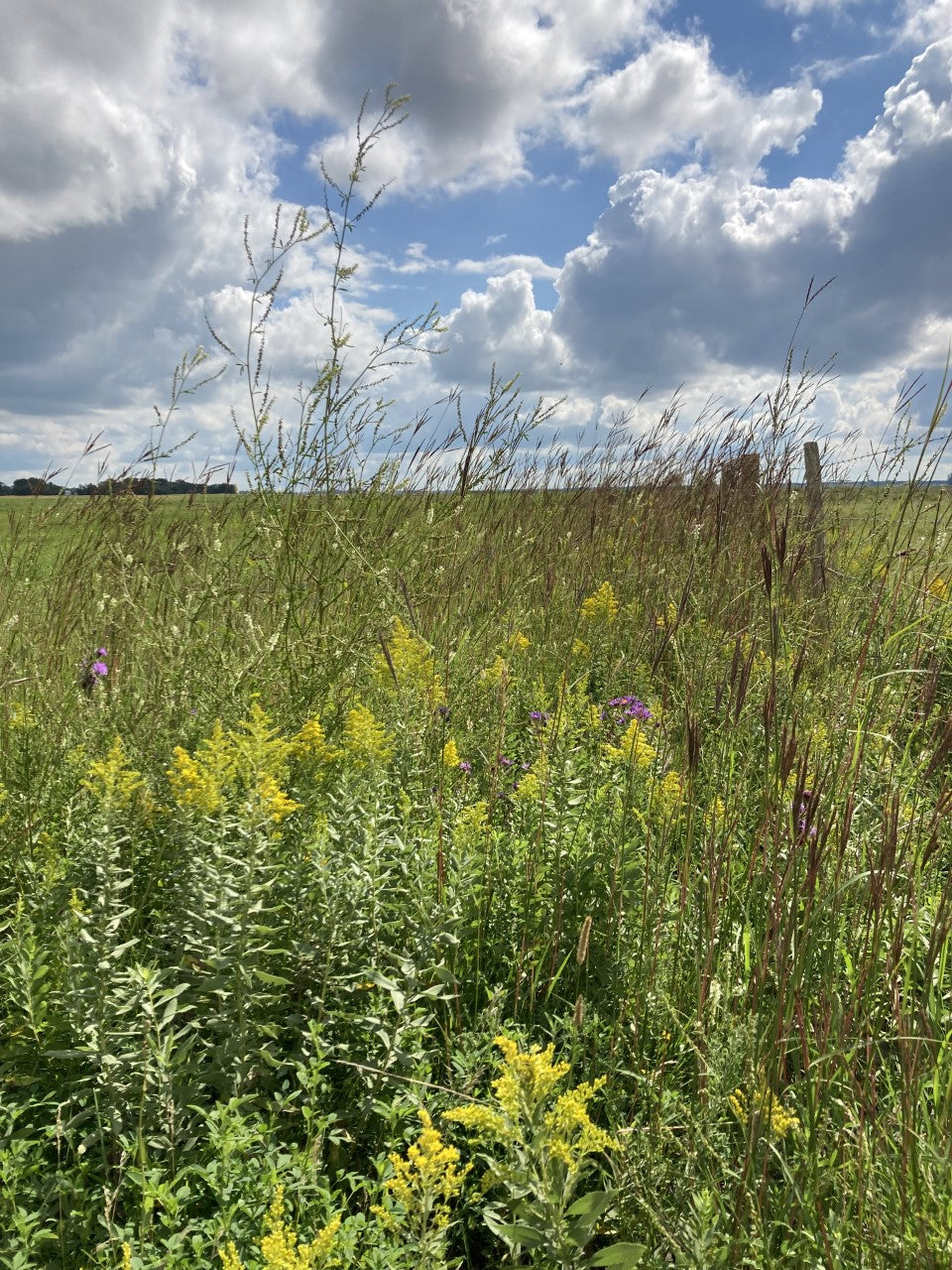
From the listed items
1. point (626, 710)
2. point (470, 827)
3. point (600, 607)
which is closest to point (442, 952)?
point (470, 827)

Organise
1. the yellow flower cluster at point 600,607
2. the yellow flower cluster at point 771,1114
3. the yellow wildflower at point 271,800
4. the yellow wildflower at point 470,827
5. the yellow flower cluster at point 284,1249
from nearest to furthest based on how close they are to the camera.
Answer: the yellow flower cluster at point 284,1249
the yellow flower cluster at point 771,1114
the yellow wildflower at point 271,800
the yellow wildflower at point 470,827
the yellow flower cluster at point 600,607

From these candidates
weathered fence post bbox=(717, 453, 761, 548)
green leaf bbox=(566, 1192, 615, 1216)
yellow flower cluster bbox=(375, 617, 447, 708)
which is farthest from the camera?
weathered fence post bbox=(717, 453, 761, 548)

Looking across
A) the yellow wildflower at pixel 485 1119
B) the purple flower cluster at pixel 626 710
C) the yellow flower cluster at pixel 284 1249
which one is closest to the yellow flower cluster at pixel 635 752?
the purple flower cluster at pixel 626 710

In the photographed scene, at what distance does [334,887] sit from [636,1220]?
2.66ft

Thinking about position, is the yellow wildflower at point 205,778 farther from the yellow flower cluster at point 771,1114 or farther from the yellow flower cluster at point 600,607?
the yellow flower cluster at point 600,607

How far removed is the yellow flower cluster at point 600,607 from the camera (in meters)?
3.86

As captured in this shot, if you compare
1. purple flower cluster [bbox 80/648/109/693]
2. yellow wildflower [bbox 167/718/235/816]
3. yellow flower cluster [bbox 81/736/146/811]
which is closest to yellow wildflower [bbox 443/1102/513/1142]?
yellow wildflower [bbox 167/718/235/816]

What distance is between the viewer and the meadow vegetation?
4.08ft

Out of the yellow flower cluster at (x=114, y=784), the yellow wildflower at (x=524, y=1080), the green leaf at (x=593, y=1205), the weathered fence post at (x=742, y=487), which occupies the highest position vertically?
the weathered fence post at (x=742, y=487)

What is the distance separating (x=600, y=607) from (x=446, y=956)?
2.29 m

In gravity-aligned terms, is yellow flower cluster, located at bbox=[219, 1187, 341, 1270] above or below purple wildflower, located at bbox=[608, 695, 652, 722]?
below

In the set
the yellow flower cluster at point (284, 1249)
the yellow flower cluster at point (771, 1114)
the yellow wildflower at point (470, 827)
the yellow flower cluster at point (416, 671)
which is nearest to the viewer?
the yellow flower cluster at point (284, 1249)

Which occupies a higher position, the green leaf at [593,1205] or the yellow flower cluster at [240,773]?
the yellow flower cluster at [240,773]

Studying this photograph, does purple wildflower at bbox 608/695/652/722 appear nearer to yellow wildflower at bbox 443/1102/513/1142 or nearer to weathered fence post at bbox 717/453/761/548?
yellow wildflower at bbox 443/1102/513/1142
